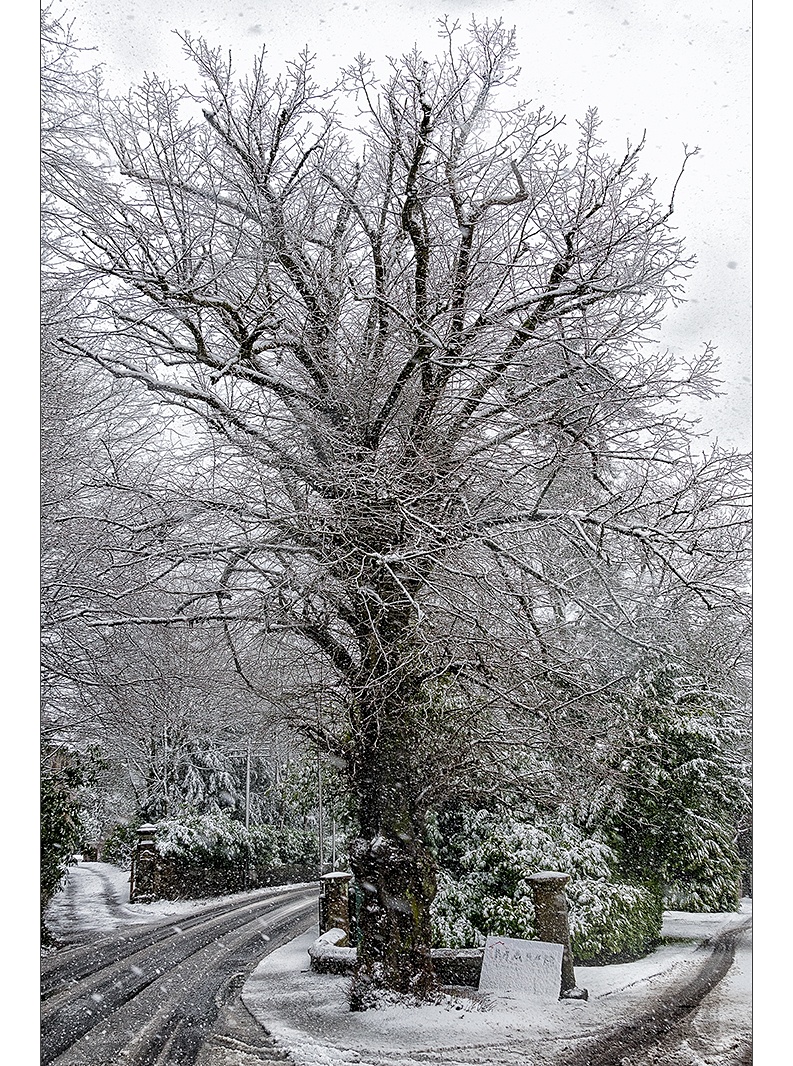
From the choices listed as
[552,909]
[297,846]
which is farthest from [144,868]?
[552,909]

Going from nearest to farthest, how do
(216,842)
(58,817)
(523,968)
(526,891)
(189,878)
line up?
1. (58,817)
2. (523,968)
3. (526,891)
4. (189,878)
5. (216,842)

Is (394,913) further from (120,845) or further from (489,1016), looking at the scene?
(120,845)

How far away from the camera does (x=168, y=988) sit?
13.6 ft

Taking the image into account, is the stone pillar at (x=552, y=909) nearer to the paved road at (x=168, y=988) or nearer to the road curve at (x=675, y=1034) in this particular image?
the road curve at (x=675, y=1034)

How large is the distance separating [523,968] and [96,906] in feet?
7.72

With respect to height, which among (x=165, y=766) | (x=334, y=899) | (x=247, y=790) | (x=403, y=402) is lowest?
(x=334, y=899)

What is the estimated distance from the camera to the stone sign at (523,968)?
398cm

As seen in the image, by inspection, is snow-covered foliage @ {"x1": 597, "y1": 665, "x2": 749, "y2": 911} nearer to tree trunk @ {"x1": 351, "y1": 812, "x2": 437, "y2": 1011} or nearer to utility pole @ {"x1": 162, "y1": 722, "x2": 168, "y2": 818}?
tree trunk @ {"x1": 351, "y1": 812, "x2": 437, "y2": 1011}

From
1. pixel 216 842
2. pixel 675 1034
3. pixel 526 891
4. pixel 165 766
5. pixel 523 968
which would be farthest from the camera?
pixel 216 842

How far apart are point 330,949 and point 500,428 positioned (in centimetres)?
315

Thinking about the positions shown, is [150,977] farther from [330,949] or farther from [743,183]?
[743,183]

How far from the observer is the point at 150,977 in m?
4.23

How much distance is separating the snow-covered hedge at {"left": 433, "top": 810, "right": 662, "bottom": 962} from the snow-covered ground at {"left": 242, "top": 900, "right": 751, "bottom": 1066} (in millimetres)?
152

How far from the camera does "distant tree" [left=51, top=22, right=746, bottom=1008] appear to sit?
13.0 feet
